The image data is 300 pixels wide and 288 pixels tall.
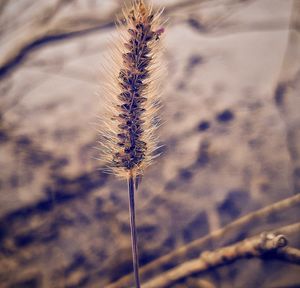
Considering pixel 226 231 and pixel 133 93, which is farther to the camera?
pixel 226 231

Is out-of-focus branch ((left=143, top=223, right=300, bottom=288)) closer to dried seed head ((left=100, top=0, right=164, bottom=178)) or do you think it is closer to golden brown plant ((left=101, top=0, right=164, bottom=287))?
golden brown plant ((left=101, top=0, right=164, bottom=287))

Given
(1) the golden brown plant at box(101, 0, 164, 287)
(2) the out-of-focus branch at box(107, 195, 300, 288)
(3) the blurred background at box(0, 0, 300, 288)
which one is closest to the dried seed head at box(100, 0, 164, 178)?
(1) the golden brown plant at box(101, 0, 164, 287)

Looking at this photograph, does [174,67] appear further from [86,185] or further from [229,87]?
[86,185]

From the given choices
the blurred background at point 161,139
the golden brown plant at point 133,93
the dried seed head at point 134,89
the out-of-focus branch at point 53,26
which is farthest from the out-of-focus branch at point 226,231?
the out-of-focus branch at point 53,26

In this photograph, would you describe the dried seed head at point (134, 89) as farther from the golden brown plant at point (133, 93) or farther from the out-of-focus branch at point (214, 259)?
the out-of-focus branch at point (214, 259)

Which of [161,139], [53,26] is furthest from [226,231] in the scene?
[53,26]

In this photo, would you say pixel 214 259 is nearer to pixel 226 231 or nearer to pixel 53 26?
pixel 226 231
